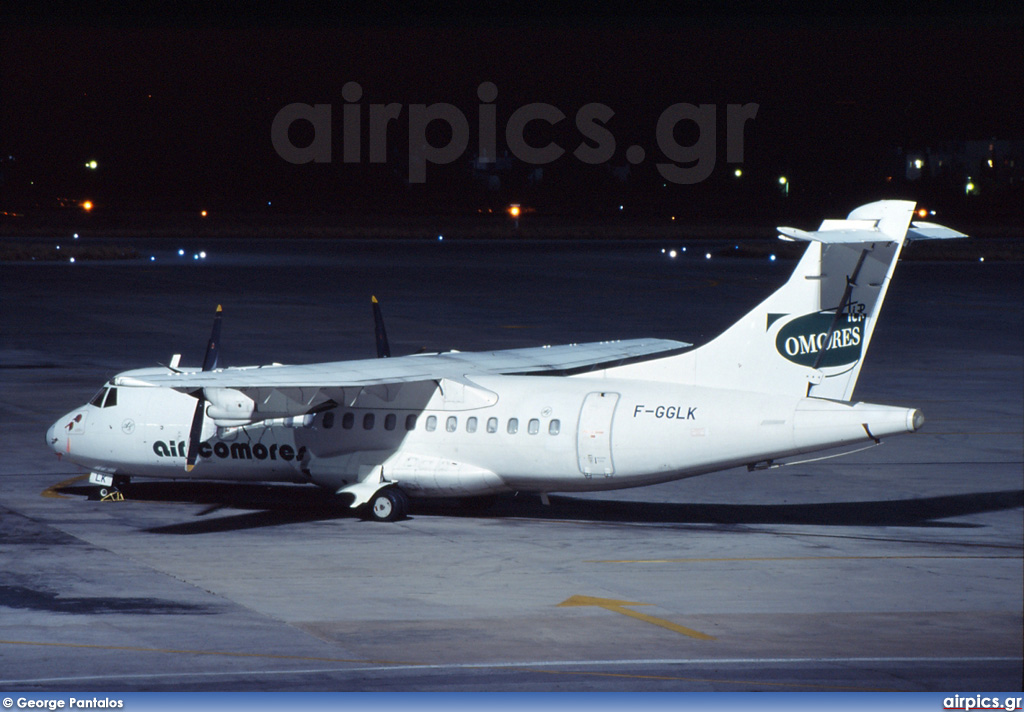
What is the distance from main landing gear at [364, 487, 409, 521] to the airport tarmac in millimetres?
273

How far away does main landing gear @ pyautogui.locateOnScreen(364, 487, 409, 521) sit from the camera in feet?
91.8

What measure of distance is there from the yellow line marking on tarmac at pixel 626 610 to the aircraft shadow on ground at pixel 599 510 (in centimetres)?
676

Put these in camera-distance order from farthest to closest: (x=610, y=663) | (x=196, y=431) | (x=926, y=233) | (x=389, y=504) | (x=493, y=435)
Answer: (x=389, y=504), (x=493, y=435), (x=196, y=431), (x=926, y=233), (x=610, y=663)

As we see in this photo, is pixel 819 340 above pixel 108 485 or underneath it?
above

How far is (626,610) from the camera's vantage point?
2088 centimetres

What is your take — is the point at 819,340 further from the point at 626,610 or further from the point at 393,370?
the point at 393,370

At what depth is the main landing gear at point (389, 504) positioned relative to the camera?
91.8 ft

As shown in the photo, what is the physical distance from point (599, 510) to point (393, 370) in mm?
6103

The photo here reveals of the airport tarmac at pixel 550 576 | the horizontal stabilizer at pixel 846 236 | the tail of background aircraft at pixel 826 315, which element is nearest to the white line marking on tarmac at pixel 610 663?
the airport tarmac at pixel 550 576

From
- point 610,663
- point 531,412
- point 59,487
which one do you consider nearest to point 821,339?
point 531,412

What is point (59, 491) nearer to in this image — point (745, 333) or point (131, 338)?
point (745, 333)

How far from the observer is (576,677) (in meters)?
17.1

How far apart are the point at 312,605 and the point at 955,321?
164ft

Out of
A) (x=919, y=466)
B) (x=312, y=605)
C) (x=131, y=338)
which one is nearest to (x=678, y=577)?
(x=312, y=605)
